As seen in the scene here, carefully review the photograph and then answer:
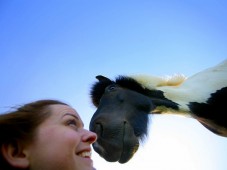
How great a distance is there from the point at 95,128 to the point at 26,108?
2.51ft

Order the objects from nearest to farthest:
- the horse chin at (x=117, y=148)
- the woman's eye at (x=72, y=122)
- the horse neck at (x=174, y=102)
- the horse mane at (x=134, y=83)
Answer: the woman's eye at (x=72, y=122), the horse chin at (x=117, y=148), the horse neck at (x=174, y=102), the horse mane at (x=134, y=83)

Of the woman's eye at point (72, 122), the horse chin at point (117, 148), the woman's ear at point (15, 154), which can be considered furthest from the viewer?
the horse chin at point (117, 148)

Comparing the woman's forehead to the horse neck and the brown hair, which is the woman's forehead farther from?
the horse neck

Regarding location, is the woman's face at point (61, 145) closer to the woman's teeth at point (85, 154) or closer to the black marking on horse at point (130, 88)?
the woman's teeth at point (85, 154)

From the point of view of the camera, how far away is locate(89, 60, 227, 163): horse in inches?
75.1

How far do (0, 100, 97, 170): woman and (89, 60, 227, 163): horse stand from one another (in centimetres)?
76

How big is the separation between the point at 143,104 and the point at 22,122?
1.20 meters

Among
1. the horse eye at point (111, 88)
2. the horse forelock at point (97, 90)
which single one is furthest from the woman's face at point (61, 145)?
the horse forelock at point (97, 90)

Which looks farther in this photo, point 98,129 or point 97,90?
point 97,90

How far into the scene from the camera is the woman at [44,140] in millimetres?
1013

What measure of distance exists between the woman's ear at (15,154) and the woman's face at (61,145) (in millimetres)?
18

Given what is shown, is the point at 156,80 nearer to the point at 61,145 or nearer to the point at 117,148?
the point at 117,148

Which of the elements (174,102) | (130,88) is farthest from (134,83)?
(174,102)

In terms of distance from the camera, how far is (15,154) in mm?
1050
